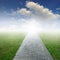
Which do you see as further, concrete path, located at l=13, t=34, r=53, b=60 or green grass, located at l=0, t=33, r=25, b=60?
green grass, located at l=0, t=33, r=25, b=60

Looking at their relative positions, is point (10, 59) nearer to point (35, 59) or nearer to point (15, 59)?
point (15, 59)

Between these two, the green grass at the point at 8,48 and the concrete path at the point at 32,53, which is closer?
the concrete path at the point at 32,53

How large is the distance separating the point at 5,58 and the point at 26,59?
1.94 meters

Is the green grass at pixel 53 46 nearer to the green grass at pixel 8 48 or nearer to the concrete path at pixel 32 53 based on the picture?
the concrete path at pixel 32 53

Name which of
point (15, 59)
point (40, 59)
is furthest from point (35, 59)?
point (15, 59)

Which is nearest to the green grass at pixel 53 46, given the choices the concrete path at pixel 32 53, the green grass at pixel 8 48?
the concrete path at pixel 32 53

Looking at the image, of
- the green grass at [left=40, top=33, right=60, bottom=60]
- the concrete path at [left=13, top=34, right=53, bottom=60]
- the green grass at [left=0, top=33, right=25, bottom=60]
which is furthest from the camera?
the green grass at [left=40, top=33, right=60, bottom=60]

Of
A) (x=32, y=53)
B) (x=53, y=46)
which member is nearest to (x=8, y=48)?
(x=53, y=46)

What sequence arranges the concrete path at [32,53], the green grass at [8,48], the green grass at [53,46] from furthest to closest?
the green grass at [53,46] < the green grass at [8,48] < the concrete path at [32,53]

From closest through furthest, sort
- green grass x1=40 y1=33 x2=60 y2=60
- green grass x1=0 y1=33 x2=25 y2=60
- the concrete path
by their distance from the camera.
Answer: the concrete path < green grass x1=0 y1=33 x2=25 y2=60 < green grass x1=40 y1=33 x2=60 y2=60

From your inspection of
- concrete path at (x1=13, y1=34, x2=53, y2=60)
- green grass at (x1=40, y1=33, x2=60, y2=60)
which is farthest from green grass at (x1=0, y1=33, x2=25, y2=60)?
green grass at (x1=40, y1=33, x2=60, y2=60)

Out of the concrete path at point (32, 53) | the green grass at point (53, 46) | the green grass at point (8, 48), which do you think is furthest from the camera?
the green grass at point (53, 46)

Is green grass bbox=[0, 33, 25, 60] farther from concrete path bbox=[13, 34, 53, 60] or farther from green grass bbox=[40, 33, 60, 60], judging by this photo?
green grass bbox=[40, 33, 60, 60]

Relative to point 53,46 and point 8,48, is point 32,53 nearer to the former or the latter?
point 8,48
